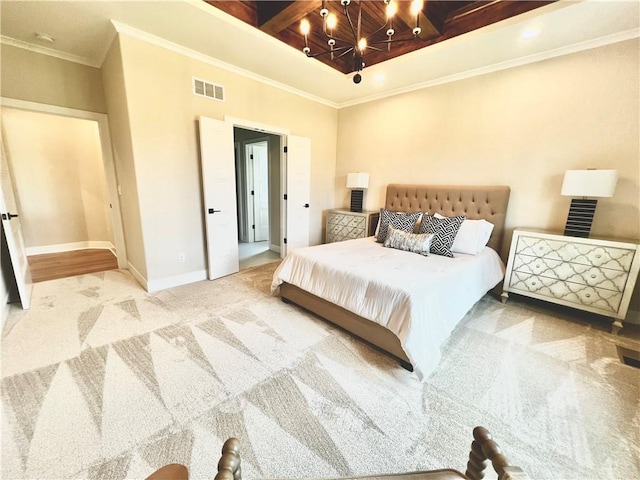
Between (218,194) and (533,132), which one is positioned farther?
(218,194)

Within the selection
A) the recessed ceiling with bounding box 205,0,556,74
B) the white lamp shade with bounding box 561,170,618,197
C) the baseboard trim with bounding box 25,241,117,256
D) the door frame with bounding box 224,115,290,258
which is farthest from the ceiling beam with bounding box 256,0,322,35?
the baseboard trim with bounding box 25,241,117,256

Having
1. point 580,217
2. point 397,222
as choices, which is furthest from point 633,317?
point 397,222

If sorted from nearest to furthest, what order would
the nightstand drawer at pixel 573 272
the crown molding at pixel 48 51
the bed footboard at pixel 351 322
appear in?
1. the bed footboard at pixel 351 322
2. the nightstand drawer at pixel 573 272
3. the crown molding at pixel 48 51

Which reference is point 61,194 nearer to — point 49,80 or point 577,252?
point 49,80

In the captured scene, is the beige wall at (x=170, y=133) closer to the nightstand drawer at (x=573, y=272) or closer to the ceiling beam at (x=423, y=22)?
the ceiling beam at (x=423, y=22)

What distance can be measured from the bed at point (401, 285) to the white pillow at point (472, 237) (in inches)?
5.3

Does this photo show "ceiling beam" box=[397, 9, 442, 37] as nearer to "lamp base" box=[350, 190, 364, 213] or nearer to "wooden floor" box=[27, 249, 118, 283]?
"lamp base" box=[350, 190, 364, 213]

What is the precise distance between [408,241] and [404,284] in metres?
1.12

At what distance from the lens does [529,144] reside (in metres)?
2.96

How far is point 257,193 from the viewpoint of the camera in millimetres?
5609

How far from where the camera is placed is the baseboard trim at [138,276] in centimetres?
311

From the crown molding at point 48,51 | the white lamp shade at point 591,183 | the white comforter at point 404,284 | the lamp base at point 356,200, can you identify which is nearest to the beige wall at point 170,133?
the crown molding at point 48,51

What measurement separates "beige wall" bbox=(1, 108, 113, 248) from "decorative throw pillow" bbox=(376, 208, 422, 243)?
4984mm

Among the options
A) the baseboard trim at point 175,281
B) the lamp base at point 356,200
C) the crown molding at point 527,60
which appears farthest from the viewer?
the lamp base at point 356,200
